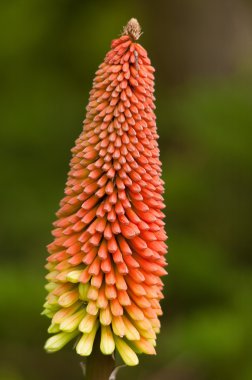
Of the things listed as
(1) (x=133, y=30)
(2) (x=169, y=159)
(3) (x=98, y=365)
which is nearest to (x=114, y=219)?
(3) (x=98, y=365)

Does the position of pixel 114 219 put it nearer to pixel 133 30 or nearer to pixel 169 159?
pixel 133 30

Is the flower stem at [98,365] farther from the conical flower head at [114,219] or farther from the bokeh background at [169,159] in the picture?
the bokeh background at [169,159]

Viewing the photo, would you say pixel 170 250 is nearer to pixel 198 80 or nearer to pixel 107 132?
pixel 198 80

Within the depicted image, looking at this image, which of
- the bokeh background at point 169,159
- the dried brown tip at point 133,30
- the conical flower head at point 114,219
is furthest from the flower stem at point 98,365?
the bokeh background at point 169,159

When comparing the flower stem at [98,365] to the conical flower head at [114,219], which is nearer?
the flower stem at [98,365]

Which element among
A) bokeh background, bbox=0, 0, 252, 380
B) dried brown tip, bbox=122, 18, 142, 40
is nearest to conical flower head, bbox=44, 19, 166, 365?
A: dried brown tip, bbox=122, 18, 142, 40
